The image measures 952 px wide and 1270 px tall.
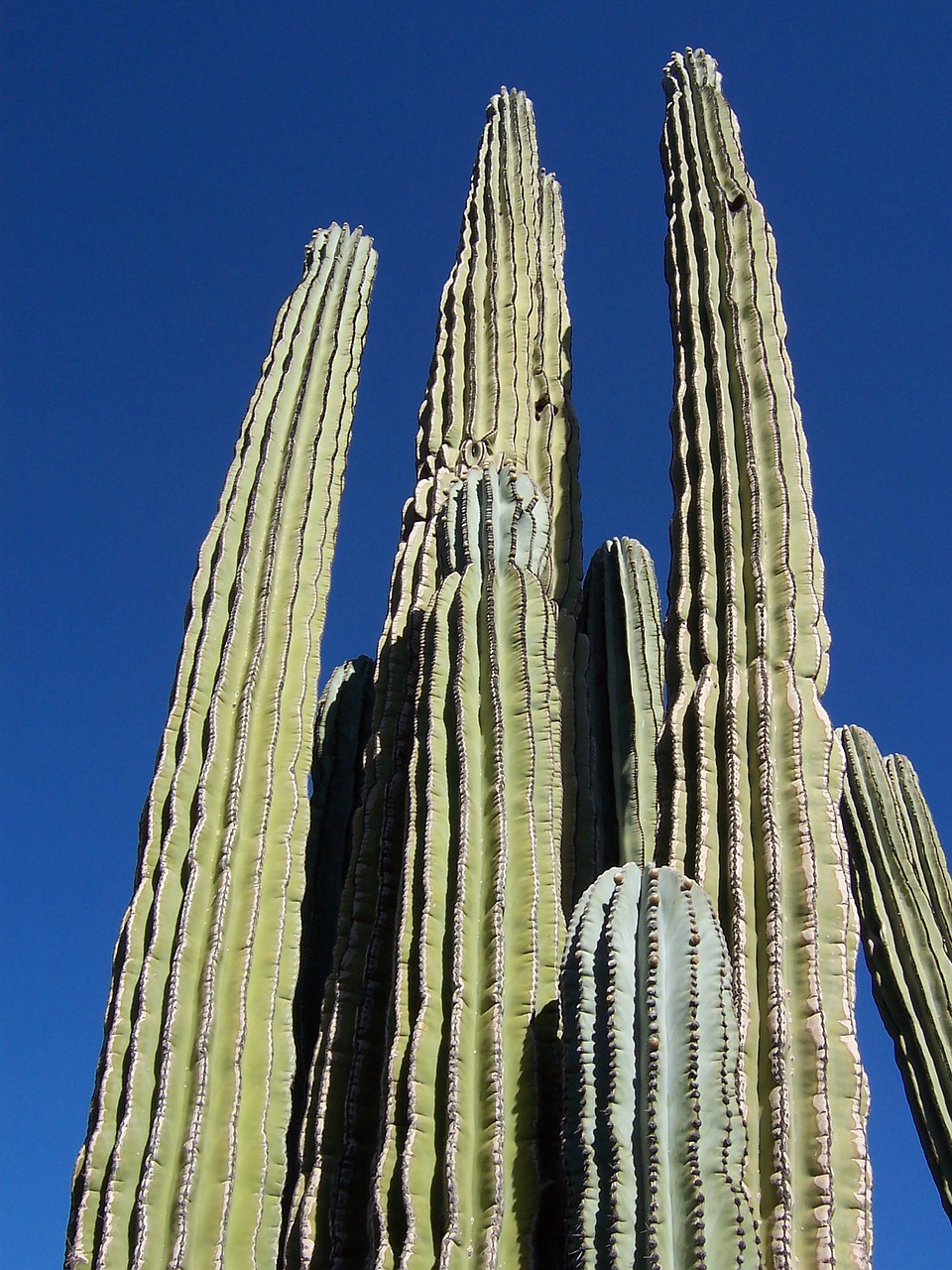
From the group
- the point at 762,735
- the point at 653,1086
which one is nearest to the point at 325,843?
the point at 762,735

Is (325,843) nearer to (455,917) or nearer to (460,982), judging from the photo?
(455,917)

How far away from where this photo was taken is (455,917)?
11.3 ft

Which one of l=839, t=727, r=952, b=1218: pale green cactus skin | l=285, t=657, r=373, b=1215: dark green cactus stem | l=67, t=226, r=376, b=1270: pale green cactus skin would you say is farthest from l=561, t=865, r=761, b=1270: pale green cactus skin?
l=839, t=727, r=952, b=1218: pale green cactus skin

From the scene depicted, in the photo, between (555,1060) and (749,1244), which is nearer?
(749,1244)

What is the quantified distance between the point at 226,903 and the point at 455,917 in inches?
39.5

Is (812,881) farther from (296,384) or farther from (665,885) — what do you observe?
(296,384)

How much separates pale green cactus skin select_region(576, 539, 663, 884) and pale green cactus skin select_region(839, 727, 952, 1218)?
7.57ft

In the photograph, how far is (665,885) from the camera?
3193mm

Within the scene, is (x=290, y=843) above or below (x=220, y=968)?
above

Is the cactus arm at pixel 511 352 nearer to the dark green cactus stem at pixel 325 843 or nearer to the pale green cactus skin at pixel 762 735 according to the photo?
the pale green cactus skin at pixel 762 735

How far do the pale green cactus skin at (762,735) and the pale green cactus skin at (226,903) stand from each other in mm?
1446

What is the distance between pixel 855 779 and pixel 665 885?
160 inches

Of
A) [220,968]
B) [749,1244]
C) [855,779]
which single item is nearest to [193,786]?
[220,968]

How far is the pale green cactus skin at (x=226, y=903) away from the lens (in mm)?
3521
